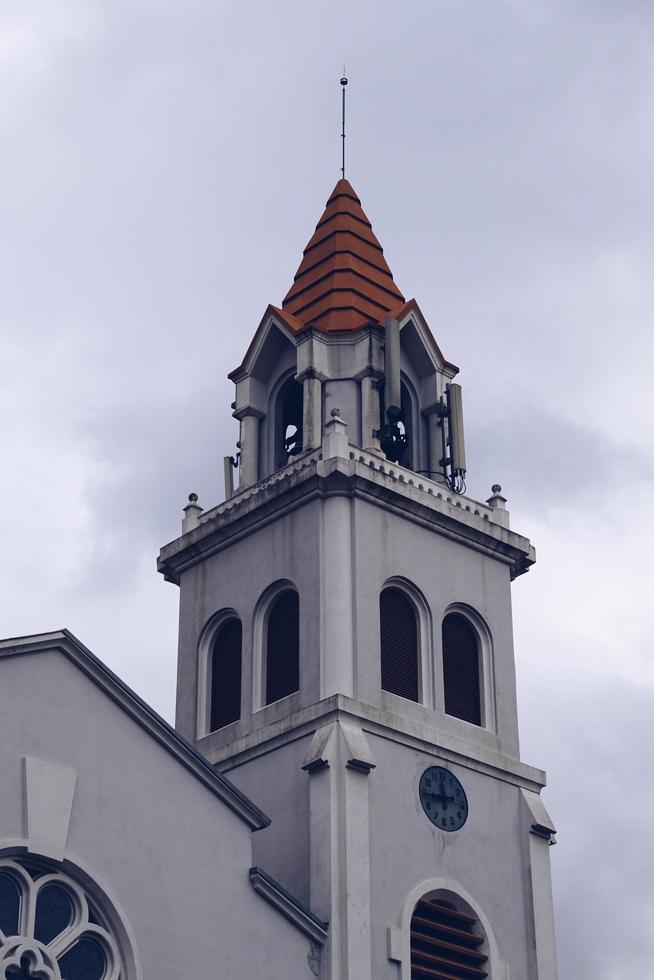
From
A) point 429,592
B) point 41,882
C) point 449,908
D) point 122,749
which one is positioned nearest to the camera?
point 41,882

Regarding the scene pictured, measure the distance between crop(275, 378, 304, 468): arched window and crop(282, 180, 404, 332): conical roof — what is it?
1448 mm

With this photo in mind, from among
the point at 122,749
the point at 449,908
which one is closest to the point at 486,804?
the point at 449,908

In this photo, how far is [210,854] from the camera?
1265 inches

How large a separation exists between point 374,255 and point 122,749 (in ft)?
56.3

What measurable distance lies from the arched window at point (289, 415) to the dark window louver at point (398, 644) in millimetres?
5521

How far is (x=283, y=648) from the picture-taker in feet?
125

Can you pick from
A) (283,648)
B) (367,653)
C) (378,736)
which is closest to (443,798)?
(378,736)

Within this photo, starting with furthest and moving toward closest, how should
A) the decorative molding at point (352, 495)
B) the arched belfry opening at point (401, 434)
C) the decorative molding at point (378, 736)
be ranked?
the arched belfry opening at point (401, 434) → the decorative molding at point (352, 495) → the decorative molding at point (378, 736)

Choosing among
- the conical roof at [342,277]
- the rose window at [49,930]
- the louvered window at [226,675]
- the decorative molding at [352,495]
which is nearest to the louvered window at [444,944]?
the louvered window at [226,675]

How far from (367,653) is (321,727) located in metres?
1.86

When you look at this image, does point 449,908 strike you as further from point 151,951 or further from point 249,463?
point 249,463

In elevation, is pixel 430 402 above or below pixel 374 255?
below

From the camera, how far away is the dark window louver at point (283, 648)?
123 ft

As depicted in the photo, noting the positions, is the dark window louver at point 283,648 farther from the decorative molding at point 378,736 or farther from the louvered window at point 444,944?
the louvered window at point 444,944
